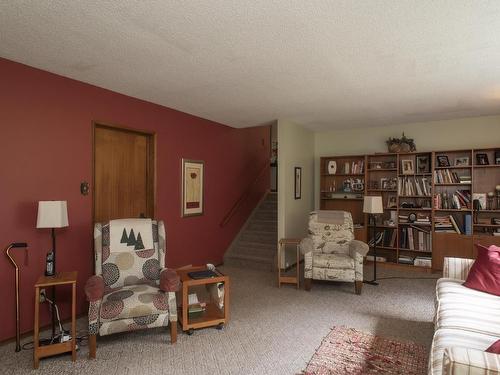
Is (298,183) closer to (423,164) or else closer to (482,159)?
(423,164)

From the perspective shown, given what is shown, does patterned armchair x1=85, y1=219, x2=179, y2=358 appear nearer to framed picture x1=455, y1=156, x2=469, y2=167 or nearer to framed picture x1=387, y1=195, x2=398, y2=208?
framed picture x1=387, y1=195, x2=398, y2=208

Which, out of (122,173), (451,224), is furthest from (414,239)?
(122,173)

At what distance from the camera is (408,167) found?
5.27 m

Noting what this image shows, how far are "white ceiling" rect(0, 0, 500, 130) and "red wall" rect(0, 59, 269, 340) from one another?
22 centimetres

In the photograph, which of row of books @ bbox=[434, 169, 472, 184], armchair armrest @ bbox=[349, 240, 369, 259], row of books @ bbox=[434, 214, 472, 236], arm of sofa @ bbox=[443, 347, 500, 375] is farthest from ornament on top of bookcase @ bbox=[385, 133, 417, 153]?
arm of sofa @ bbox=[443, 347, 500, 375]

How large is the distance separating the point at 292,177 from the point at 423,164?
7.06 feet

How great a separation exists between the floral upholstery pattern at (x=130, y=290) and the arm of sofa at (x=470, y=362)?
2121 millimetres

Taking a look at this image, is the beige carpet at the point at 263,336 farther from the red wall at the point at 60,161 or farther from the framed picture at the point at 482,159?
the framed picture at the point at 482,159

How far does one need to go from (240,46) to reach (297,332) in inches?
98.2

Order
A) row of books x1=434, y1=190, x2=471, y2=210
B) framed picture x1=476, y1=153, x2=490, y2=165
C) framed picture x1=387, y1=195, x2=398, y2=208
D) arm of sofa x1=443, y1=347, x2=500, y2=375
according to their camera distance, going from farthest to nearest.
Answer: framed picture x1=387, y1=195, x2=398, y2=208, row of books x1=434, y1=190, x2=471, y2=210, framed picture x1=476, y1=153, x2=490, y2=165, arm of sofa x1=443, y1=347, x2=500, y2=375

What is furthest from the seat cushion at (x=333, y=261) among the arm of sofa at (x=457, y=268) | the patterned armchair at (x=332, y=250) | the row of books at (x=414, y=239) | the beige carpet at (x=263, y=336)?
the row of books at (x=414, y=239)

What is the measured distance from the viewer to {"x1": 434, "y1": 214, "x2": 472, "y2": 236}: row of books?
4.79 meters

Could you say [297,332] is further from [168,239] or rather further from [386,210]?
[386,210]

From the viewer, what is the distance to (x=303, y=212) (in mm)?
5645
